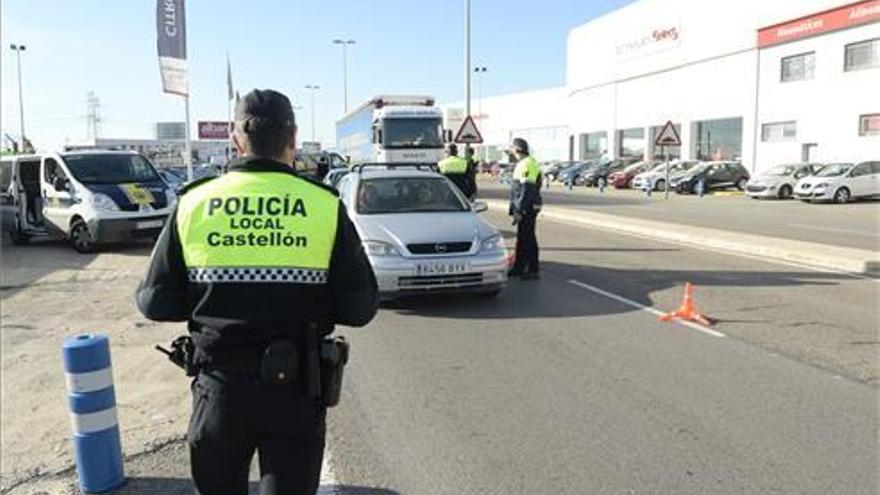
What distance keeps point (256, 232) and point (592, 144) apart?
65.9 meters

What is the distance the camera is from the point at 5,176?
18.4 metres

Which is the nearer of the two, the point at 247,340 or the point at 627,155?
the point at 247,340

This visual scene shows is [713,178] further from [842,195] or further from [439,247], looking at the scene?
[439,247]

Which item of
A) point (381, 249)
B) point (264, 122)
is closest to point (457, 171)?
point (381, 249)

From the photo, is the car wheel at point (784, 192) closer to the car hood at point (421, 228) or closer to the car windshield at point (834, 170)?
the car windshield at point (834, 170)

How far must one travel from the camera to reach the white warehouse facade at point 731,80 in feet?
125

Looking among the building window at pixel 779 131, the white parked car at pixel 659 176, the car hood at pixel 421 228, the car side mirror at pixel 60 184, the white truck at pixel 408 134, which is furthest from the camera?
the white parked car at pixel 659 176

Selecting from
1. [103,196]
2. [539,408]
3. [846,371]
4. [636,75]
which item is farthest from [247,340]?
[636,75]

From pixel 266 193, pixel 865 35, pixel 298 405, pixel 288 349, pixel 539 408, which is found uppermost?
pixel 865 35

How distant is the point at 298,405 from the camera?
2.70 m

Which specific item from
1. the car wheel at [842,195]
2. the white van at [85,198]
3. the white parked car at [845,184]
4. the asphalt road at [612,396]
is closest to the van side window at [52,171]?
the white van at [85,198]

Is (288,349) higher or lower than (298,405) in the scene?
higher

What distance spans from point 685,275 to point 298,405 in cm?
1009

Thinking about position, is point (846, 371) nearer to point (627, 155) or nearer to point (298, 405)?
point (298, 405)
